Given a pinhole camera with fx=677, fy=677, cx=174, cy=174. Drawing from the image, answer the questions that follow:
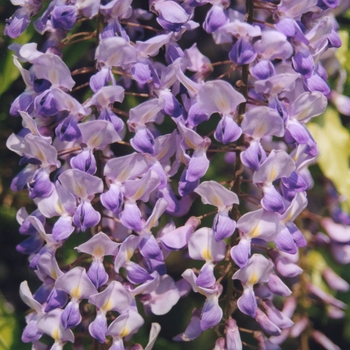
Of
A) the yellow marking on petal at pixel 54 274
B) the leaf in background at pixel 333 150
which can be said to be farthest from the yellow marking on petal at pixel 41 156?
the leaf in background at pixel 333 150

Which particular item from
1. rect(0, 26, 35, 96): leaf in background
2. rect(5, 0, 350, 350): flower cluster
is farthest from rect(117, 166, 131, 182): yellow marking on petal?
rect(0, 26, 35, 96): leaf in background

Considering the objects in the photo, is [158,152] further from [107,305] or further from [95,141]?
[107,305]

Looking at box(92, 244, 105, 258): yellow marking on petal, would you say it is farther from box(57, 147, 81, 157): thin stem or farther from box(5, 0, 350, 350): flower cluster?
box(57, 147, 81, 157): thin stem

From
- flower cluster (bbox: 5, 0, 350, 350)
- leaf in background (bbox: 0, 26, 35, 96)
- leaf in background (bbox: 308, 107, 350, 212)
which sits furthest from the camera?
leaf in background (bbox: 308, 107, 350, 212)

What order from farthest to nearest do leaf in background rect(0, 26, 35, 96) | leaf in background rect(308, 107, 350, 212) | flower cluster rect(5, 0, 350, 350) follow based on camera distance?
leaf in background rect(308, 107, 350, 212), leaf in background rect(0, 26, 35, 96), flower cluster rect(5, 0, 350, 350)

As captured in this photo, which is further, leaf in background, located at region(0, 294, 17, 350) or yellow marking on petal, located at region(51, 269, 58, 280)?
leaf in background, located at region(0, 294, 17, 350)

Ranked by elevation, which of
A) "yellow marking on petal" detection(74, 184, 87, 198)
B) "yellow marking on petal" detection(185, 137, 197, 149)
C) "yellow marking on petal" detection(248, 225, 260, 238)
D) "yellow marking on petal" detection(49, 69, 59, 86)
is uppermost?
"yellow marking on petal" detection(49, 69, 59, 86)
